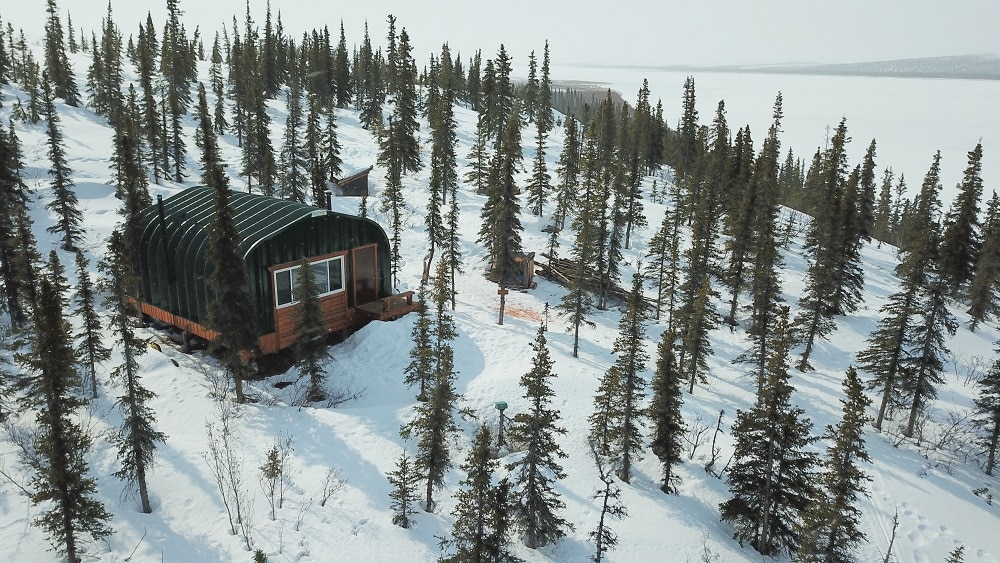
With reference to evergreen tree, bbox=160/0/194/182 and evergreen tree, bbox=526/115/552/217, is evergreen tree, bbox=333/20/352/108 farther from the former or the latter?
evergreen tree, bbox=526/115/552/217

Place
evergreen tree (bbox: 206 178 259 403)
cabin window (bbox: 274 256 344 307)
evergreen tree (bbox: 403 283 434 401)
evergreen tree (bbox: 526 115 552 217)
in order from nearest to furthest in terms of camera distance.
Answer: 1. evergreen tree (bbox: 206 178 259 403)
2. evergreen tree (bbox: 403 283 434 401)
3. cabin window (bbox: 274 256 344 307)
4. evergreen tree (bbox: 526 115 552 217)

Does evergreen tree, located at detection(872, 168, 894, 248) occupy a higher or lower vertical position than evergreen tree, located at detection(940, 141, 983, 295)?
lower

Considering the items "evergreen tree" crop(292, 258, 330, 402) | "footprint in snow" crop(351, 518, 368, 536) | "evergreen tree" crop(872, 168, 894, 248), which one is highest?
"evergreen tree" crop(292, 258, 330, 402)

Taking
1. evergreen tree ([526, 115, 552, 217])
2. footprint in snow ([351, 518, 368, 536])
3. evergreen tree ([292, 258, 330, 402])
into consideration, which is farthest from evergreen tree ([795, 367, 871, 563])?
evergreen tree ([526, 115, 552, 217])

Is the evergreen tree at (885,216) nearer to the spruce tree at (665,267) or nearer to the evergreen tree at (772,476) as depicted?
the spruce tree at (665,267)

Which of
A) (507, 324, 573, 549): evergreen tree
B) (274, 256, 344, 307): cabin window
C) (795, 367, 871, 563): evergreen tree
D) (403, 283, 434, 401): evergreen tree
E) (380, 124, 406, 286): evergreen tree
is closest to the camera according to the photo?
(795, 367, 871, 563): evergreen tree

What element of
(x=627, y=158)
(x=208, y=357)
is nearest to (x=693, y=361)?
(x=208, y=357)

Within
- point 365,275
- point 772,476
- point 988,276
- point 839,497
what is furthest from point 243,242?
point 988,276

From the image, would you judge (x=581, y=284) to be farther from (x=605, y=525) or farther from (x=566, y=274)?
(x=605, y=525)

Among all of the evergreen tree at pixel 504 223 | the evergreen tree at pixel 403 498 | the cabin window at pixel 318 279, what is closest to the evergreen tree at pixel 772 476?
the evergreen tree at pixel 403 498
